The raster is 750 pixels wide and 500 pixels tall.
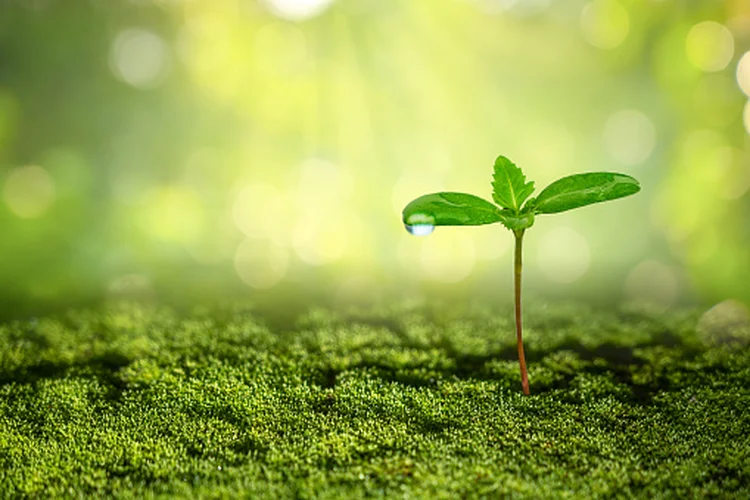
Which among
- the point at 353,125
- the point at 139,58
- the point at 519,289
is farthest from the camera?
the point at 139,58

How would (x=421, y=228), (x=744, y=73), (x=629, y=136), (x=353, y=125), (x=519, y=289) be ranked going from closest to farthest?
(x=421, y=228) < (x=519, y=289) < (x=744, y=73) < (x=629, y=136) < (x=353, y=125)

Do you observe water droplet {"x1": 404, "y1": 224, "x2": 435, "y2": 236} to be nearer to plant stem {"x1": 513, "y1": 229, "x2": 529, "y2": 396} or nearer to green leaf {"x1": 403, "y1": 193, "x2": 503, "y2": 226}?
green leaf {"x1": 403, "y1": 193, "x2": 503, "y2": 226}

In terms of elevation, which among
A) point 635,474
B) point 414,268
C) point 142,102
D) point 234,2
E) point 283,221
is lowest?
point 635,474

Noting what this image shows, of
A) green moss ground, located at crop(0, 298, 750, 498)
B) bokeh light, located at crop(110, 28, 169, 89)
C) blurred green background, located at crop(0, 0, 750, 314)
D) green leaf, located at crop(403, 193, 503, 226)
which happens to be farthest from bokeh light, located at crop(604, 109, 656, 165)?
bokeh light, located at crop(110, 28, 169, 89)

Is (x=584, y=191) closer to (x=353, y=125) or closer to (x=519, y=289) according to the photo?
(x=519, y=289)

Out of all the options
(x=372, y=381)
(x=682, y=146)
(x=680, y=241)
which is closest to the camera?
(x=372, y=381)

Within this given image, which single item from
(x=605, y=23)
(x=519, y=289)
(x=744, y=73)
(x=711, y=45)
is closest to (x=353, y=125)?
(x=605, y=23)

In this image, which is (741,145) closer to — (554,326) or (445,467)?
(554,326)


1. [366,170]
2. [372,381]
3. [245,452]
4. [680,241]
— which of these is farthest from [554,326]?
[366,170]
